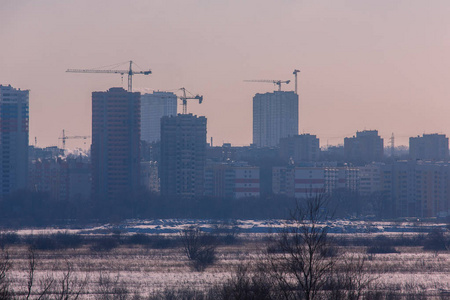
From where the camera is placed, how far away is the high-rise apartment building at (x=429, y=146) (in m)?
151

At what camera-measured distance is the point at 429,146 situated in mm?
153125

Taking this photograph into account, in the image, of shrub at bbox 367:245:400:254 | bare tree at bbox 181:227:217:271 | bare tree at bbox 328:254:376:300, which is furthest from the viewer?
shrub at bbox 367:245:400:254

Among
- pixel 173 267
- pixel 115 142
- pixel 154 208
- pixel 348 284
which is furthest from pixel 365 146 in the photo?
pixel 348 284

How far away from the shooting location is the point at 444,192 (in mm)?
99312

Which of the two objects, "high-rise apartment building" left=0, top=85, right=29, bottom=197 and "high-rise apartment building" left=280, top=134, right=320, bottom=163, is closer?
"high-rise apartment building" left=0, top=85, right=29, bottom=197

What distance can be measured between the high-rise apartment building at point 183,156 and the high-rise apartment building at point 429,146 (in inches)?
1974

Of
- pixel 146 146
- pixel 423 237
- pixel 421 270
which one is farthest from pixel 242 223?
pixel 146 146

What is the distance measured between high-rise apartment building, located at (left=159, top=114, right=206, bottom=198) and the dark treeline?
9196mm

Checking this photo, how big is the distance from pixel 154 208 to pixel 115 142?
20.8 meters

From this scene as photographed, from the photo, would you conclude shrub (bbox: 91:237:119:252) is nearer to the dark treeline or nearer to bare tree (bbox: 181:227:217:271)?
bare tree (bbox: 181:227:217:271)

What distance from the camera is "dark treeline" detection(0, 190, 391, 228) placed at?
8556 cm

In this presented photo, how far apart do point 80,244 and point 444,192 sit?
55.6m

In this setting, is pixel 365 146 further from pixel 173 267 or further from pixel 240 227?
pixel 173 267

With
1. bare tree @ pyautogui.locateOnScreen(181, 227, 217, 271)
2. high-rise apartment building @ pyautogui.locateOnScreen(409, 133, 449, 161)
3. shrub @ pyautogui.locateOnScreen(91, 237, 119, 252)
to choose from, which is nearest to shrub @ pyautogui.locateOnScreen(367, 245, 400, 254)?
bare tree @ pyautogui.locateOnScreen(181, 227, 217, 271)
